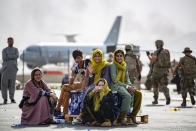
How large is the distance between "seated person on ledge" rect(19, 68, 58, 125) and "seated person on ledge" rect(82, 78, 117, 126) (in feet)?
Answer: 2.39

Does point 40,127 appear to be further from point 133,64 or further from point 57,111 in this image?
point 133,64

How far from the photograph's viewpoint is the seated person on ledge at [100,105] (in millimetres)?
8734

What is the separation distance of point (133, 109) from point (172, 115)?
200cm

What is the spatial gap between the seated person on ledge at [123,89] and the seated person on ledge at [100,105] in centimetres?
30

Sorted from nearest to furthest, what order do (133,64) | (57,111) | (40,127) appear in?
(40,127) < (57,111) < (133,64)

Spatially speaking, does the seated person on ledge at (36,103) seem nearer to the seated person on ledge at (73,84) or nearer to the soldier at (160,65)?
the seated person on ledge at (73,84)

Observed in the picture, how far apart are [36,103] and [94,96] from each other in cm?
110

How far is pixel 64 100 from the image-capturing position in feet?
32.0

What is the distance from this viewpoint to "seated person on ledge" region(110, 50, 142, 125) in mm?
9102

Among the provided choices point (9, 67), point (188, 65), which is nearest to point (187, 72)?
point (188, 65)

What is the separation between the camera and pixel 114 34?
83938mm

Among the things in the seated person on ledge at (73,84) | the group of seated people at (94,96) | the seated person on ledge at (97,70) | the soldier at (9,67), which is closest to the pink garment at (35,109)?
the group of seated people at (94,96)

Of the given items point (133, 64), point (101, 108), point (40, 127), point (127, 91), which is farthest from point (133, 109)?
Result: point (133, 64)

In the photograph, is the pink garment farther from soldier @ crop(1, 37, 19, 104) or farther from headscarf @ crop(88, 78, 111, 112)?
soldier @ crop(1, 37, 19, 104)
